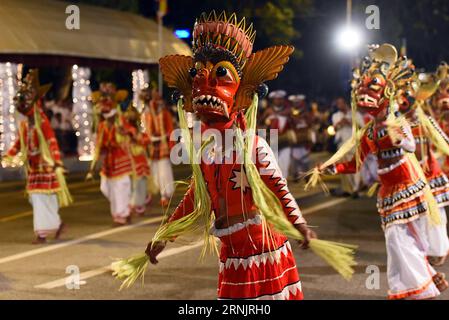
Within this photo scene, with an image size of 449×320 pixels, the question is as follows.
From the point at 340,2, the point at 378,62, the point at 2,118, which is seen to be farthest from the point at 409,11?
the point at 378,62

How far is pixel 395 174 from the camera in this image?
7.94 metres

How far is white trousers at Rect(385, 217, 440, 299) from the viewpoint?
784 cm

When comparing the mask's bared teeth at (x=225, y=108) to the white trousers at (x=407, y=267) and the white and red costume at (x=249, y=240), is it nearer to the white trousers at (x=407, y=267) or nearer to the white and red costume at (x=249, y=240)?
the white and red costume at (x=249, y=240)

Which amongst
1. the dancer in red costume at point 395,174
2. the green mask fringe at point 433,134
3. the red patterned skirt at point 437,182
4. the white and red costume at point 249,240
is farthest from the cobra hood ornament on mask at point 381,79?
the white and red costume at point 249,240

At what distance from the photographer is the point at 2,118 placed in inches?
837

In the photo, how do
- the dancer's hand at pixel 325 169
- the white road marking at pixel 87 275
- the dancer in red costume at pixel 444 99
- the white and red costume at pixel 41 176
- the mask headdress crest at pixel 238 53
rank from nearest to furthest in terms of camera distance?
the mask headdress crest at pixel 238 53, the dancer's hand at pixel 325 169, the white road marking at pixel 87 275, the dancer in red costume at pixel 444 99, the white and red costume at pixel 41 176

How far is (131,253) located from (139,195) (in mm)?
3761

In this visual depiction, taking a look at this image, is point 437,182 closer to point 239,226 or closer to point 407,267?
point 407,267

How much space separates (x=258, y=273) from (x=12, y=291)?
3.99 m

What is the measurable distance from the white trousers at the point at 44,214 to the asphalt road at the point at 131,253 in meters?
0.22

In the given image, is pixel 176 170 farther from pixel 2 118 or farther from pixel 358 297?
pixel 358 297

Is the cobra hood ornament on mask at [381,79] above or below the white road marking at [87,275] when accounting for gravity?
above

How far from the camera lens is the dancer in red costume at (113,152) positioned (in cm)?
1306

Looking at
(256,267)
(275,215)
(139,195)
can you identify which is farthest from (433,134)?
(139,195)
